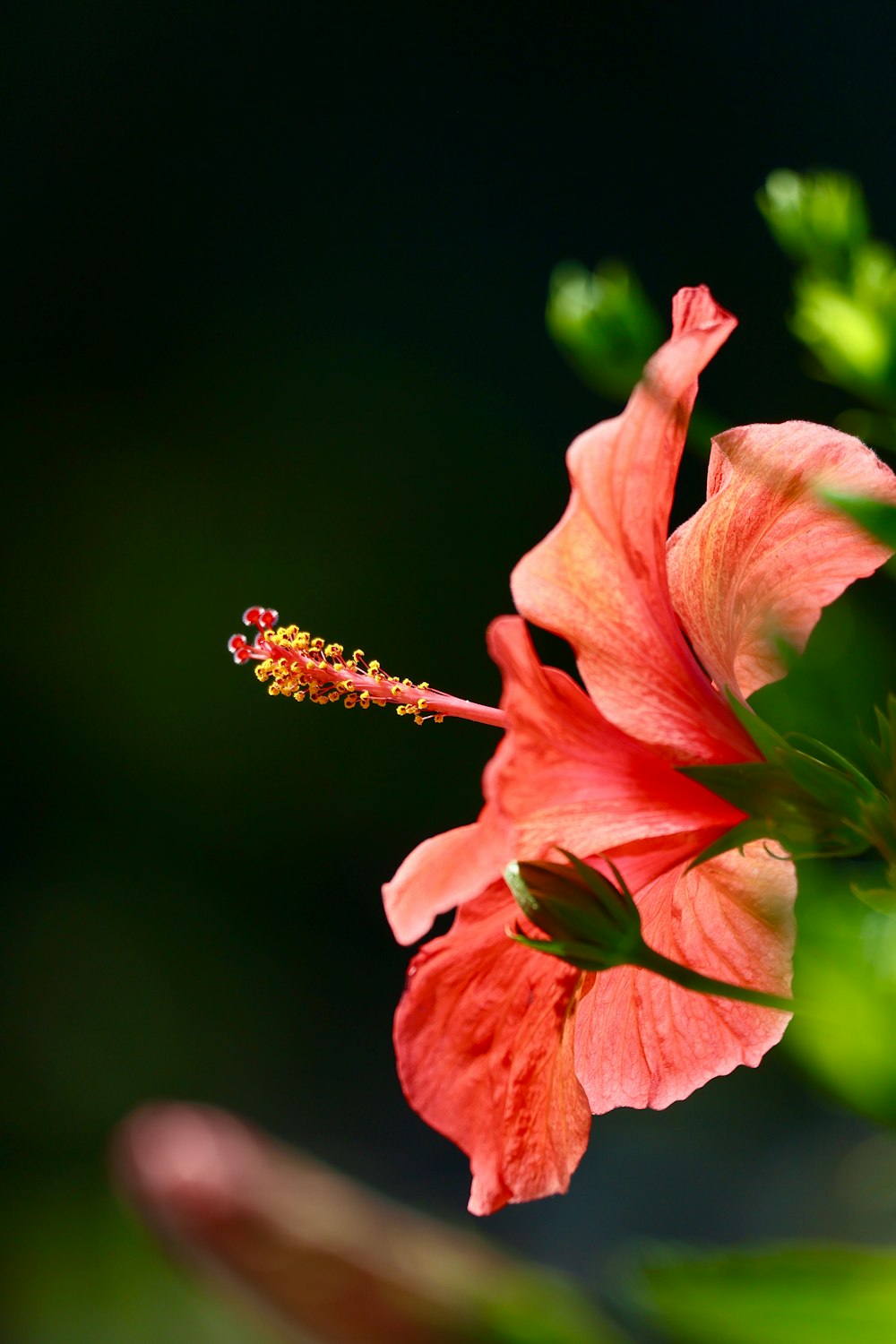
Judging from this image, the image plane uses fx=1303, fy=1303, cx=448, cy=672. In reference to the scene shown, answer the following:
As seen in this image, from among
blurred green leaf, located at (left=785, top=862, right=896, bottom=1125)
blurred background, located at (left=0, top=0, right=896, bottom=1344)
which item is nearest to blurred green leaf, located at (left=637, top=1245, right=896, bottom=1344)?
blurred green leaf, located at (left=785, top=862, right=896, bottom=1125)

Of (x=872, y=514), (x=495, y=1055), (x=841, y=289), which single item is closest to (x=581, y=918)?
(x=495, y=1055)

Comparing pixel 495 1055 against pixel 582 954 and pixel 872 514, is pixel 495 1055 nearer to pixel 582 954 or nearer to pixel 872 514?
pixel 582 954

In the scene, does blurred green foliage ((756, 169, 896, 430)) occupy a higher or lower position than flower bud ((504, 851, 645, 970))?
higher

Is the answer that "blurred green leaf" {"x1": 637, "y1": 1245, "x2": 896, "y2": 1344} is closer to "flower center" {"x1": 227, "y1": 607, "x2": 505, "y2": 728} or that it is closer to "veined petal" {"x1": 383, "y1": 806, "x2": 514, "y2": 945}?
"veined petal" {"x1": 383, "y1": 806, "x2": 514, "y2": 945}

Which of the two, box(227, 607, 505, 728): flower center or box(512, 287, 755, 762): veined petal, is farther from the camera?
box(227, 607, 505, 728): flower center

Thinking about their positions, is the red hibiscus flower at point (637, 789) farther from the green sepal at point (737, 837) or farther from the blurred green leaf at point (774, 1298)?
the blurred green leaf at point (774, 1298)

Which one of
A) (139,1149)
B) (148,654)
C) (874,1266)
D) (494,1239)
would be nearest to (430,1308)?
(139,1149)

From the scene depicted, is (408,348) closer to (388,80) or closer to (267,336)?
(267,336)
